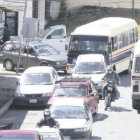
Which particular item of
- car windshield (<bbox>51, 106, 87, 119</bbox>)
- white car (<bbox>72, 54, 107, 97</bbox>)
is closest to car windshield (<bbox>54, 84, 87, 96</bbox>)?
car windshield (<bbox>51, 106, 87, 119</bbox>)

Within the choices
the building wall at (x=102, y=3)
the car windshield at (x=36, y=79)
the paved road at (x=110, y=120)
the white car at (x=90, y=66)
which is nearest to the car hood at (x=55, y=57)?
the white car at (x=90, y=66)

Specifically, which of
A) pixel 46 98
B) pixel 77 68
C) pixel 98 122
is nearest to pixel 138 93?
pixel 98 122

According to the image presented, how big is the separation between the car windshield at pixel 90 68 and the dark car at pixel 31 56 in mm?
5334

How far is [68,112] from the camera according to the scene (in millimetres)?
21969

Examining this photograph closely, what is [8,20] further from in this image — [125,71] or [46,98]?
[46,98]

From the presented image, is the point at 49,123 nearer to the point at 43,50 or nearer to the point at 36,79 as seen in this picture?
the point at 36,79

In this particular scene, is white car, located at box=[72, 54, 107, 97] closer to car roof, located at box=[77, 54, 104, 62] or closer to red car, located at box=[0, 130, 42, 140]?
car roof, located at box=[77, 54, 104, 62]

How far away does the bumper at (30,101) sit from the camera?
28.1 metres

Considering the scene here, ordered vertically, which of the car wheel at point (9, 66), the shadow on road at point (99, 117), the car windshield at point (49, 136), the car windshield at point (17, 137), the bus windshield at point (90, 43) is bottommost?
the shadow on road at point (99, 117)

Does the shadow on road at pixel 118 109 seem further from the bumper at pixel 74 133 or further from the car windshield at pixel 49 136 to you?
the car windshield at pixel 49 136

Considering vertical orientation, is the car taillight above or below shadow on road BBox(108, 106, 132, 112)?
above

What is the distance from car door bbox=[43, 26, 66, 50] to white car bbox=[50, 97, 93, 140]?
79.2ft

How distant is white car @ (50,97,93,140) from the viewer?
20.5 meters

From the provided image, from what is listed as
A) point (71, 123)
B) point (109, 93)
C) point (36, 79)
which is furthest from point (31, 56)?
point (71, 123)
